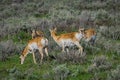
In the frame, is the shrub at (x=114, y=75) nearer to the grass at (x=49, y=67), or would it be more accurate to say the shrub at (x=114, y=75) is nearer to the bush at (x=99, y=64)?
the grass at (x=49, y=67)

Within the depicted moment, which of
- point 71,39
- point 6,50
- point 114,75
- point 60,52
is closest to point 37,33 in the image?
point 6,50

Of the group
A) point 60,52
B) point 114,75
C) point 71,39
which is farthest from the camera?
point 60,52

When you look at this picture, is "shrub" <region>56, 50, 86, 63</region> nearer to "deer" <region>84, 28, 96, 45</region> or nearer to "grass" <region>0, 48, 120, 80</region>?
"grass" <region>0, 48, 120, 80</region>

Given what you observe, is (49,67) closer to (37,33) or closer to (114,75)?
(114,75)

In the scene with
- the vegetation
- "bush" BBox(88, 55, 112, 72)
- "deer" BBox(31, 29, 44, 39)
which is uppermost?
"deer" BBox(31, 29, 44, 39)

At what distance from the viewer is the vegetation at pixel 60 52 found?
11461 mm

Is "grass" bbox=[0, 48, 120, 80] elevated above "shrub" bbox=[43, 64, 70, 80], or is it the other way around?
"shrub" bbox=[43, 64, 70, 80]

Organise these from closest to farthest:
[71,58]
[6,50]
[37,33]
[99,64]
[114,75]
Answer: [114,75]
[99,64]
[71,58]
[6,50]
[37,33]

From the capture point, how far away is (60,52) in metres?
14.2

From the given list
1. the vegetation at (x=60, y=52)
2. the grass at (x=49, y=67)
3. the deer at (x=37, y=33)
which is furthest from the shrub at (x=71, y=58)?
the deer at (x=37, y=33)

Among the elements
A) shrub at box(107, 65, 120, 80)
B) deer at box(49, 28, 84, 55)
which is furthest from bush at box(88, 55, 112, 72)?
deer at box(49, 28, 84, 55)

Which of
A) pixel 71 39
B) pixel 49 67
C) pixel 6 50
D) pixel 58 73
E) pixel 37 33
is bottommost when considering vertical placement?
pixel 6 50

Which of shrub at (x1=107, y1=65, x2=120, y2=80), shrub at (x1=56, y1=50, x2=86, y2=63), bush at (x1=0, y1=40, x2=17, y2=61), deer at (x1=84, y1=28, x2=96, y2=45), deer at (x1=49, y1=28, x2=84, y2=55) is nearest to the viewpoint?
shrub at (x1=107, y1=65, x2=120, y2=80)

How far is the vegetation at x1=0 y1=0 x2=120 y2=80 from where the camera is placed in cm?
1146
